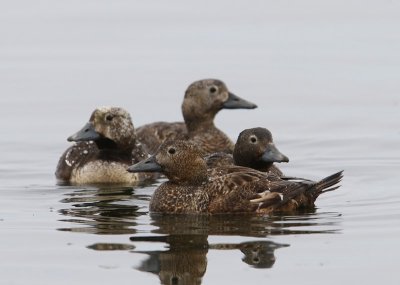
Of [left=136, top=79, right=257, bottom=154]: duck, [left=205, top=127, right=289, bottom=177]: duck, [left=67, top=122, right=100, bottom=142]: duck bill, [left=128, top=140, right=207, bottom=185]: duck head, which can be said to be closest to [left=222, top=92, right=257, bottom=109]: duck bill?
[left=136, top=79, right=257, bottom=154]: duck

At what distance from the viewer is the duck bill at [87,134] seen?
61.5 feet

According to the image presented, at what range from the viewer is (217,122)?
2292cm

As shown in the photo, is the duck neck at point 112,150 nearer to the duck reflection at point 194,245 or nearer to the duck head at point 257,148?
the duck head at point 257,148

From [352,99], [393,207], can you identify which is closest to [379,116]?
[352,99]

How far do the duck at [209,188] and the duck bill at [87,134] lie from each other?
315cm

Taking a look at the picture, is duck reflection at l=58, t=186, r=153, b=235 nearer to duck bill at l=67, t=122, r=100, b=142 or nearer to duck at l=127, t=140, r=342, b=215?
duck at l=127, t=140, r=342, b=215

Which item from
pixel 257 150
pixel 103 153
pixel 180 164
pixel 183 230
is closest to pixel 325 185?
pixel 257 150

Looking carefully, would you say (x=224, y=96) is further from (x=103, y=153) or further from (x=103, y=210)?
(x=103, y=210)

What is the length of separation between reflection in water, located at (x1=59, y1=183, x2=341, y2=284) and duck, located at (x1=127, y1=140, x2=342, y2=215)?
140mm

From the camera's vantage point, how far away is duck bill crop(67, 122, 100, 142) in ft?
61.5

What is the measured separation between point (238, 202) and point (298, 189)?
0.74 metres

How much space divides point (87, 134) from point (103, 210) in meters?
2.84

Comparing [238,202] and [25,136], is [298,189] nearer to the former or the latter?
[238,202]

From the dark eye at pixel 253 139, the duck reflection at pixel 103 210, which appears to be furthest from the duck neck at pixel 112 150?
the dark eye at pixel 253 139
